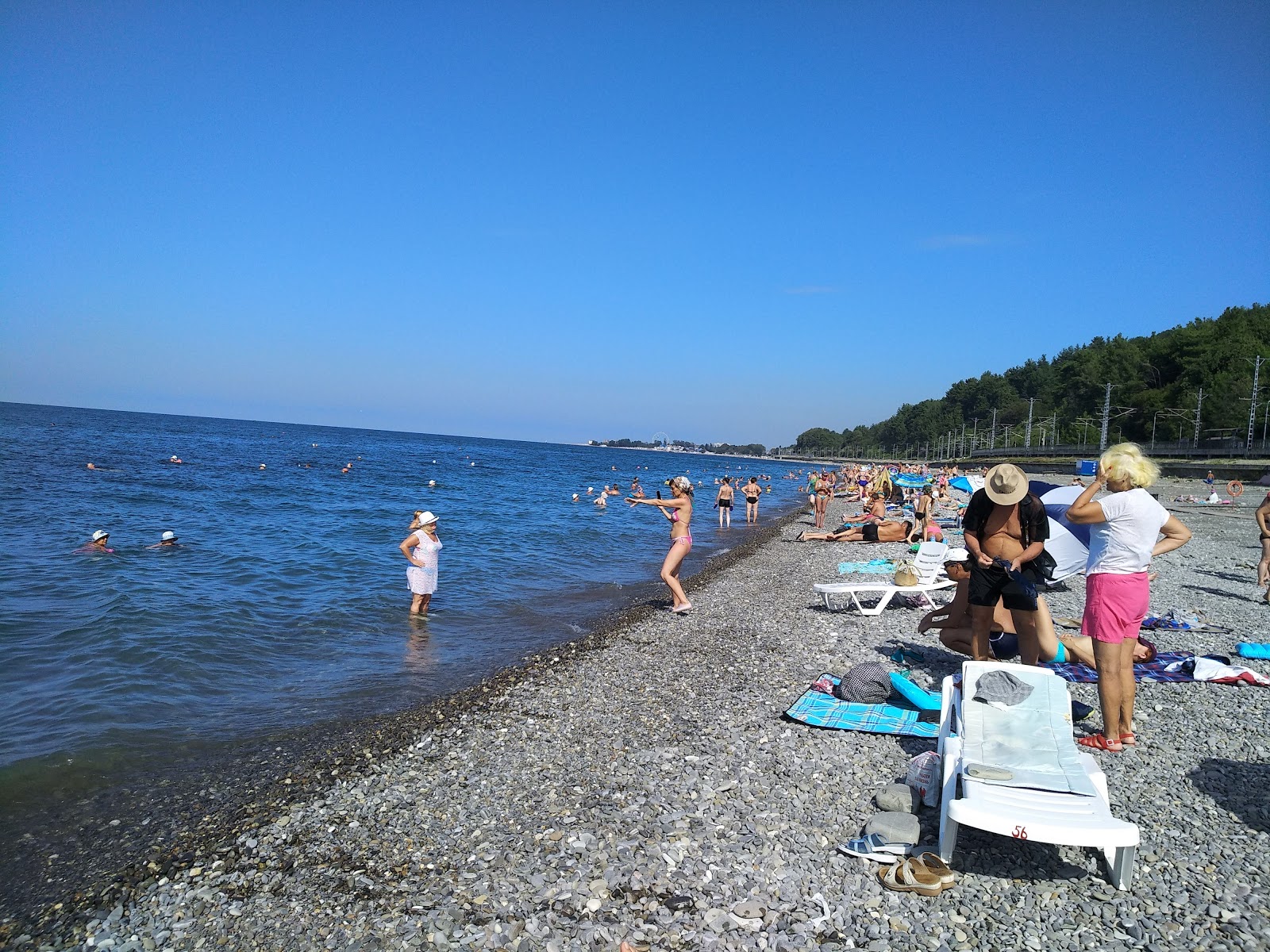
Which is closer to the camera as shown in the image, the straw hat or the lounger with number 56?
the lounger with number 56

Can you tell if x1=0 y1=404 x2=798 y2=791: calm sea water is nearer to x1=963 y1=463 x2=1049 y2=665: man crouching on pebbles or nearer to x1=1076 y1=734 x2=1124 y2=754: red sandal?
x1=963 y1=463 x2=1049 y2=665: man crouching on pebbles

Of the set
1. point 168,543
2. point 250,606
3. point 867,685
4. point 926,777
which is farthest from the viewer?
point 168,543

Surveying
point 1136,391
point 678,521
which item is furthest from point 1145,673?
point 1136,391

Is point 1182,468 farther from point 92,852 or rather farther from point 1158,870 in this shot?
point 92,852

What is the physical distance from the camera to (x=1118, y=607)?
5129 mm

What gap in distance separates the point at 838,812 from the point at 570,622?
288 inches

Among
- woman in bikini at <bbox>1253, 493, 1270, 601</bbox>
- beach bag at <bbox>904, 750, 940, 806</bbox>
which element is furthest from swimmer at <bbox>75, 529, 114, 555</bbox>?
woman in bikini at <bbox>1253, 493, 1270, 601</bbox>

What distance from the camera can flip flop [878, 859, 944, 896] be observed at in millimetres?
3840

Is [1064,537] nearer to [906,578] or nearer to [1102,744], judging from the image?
[906,578]

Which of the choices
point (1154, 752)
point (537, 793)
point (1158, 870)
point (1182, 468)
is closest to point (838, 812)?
point (1158, 870)

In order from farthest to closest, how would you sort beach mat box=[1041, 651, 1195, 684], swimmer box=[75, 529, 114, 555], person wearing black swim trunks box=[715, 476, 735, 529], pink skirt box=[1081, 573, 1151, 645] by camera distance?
person wearing black swim trunks box=[715, 476, 735, 529]
swimmer box=[75, 529, 114, 555]
beach mat box=[1041, 651, 1195, 684]
pink skirt box=[1081, 573, 1151, 645]

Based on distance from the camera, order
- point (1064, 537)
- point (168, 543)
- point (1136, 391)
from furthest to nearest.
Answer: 1. point (1136, 391)
2. point (168, 543)
3. point (1064, 537)

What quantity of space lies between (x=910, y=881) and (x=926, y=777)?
1210mm

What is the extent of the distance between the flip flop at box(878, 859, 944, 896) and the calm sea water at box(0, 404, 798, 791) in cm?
523
